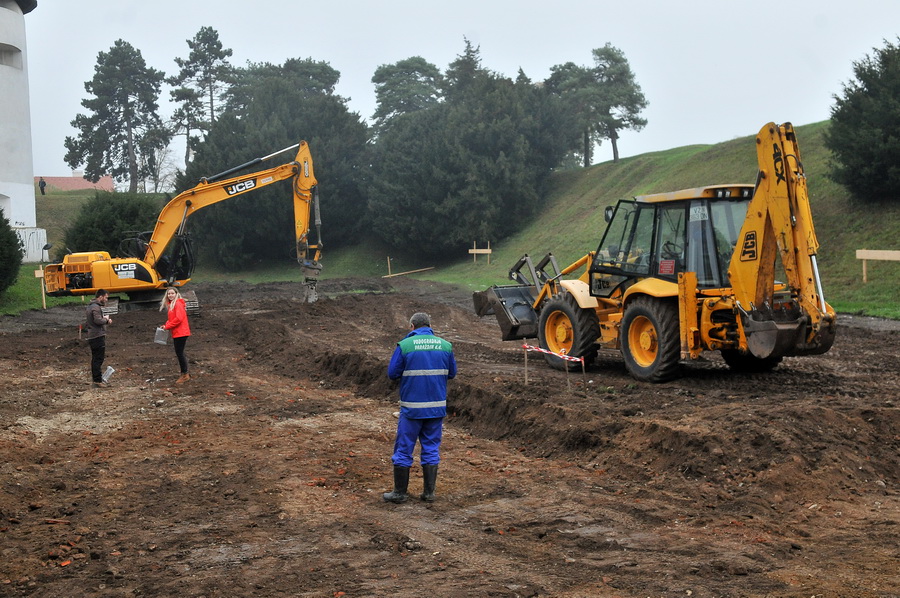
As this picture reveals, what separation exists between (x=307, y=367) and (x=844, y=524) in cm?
1048

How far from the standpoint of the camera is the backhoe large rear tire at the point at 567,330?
1394 cm

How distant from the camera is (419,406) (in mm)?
7852

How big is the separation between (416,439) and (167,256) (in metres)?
18.1

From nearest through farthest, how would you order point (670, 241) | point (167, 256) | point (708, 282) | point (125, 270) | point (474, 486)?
point (474, 486) < point (708, 282) < point (670, 241) < point (125, 270) < point (167, 256)

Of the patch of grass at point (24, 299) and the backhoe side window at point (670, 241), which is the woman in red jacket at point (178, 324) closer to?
the backhoe side window at point (670, 241)

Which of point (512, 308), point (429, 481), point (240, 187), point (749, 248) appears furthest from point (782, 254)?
point (240, 187)

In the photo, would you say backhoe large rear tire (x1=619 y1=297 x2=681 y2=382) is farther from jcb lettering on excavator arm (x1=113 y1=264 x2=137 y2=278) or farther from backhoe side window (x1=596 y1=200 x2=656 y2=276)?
jcb lettering on excavator arm (x1=113 y1=264 x2=137 y2=278)

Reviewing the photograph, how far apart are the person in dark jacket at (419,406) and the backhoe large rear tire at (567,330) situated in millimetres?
5719

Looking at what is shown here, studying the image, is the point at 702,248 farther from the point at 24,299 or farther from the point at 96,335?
the point at 24,299

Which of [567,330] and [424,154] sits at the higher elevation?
[424,154]

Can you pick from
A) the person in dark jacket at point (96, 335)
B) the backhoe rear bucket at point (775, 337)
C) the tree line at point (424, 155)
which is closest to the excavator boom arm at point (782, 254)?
the backhoe rear bucket at point (775, 337)

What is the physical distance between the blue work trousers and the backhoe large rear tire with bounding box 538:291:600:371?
18.8ft

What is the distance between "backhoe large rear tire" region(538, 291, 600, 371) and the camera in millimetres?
13938

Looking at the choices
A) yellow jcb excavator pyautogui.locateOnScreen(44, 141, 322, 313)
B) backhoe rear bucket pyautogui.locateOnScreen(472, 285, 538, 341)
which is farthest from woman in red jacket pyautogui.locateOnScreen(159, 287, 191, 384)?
yellow jcb excavator pyautogui.locateOnScreen(44, 141, 322, 313)
